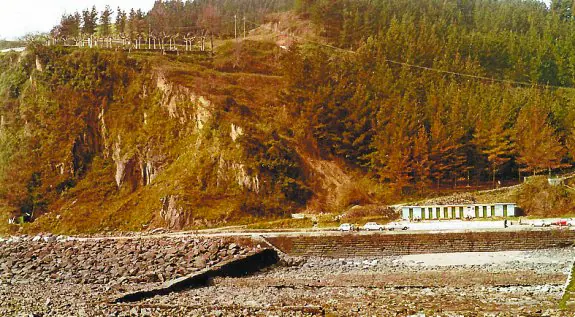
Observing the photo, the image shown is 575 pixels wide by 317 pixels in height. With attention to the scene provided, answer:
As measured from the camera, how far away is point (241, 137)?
53.5 meters

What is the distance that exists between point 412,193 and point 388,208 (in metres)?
6.70

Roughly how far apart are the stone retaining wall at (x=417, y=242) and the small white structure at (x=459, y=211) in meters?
10.2

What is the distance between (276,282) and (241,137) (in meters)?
28.7

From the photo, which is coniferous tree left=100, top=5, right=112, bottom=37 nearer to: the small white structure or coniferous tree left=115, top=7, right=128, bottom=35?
coniferous tree left=115, top=7, right=128, bottom=35

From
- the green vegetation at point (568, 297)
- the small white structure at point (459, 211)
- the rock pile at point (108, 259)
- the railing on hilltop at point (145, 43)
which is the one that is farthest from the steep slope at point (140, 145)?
the green vegetation at point (568, 297)

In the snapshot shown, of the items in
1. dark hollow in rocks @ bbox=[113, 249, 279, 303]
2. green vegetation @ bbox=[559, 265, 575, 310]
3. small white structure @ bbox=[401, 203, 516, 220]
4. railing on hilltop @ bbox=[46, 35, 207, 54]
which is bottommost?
small white structure @ bbox=[401, 203, 516, 220]

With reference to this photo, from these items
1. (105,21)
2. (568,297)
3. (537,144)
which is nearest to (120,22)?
(105,21)

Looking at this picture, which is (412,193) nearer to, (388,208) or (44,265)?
(388,208)

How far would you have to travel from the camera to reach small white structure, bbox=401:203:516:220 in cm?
4619

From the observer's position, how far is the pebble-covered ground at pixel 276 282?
60.7 ft

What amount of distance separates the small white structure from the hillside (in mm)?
1879

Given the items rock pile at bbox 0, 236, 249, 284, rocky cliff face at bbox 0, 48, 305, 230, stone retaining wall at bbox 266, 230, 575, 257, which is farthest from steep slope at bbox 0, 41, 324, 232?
stone retaining wall at bbox 266, 230, 575, 257

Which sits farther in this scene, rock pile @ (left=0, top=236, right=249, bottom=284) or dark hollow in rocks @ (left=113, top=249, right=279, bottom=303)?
rock pile @ (left=0, top=236, right=249, bottom=284)

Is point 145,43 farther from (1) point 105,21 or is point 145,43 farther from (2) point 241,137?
(2) point 241,137
